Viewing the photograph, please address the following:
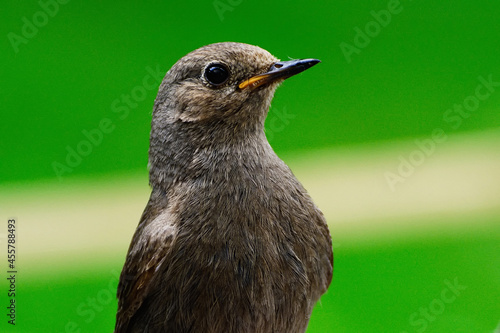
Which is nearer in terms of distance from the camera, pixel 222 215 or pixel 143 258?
pixel 222 215

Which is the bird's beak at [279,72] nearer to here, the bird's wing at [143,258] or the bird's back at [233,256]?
the bird's back at [233,256]

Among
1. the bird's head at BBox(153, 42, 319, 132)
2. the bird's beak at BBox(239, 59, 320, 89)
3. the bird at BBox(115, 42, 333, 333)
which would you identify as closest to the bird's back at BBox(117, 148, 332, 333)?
the bird at BBox(115, 42, 333, 333)

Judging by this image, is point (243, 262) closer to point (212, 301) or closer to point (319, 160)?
point (212, 301)

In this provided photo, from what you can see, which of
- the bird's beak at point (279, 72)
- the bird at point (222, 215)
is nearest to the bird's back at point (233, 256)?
the bird at point (222, 215)

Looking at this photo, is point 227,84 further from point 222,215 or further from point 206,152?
point 222,215

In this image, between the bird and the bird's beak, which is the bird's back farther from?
the bird's beak

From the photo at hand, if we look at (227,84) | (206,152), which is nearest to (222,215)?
(206,152)

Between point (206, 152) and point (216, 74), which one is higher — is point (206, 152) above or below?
below

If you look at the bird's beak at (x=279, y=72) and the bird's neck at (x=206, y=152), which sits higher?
the bird's beak at (x=279, y=72)

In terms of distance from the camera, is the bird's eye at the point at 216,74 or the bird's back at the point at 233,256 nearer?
the bird's back at the point at 233,256
